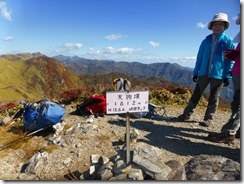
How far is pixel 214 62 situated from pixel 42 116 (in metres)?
4.82

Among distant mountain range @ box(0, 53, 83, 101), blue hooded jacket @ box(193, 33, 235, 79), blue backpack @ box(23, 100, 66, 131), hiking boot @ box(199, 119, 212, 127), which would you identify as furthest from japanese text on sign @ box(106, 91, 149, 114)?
distant mountain range @ box(0, 53, 83, 101)

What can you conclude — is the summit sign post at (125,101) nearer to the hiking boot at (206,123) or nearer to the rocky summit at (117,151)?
the rocky summit at (117,151)

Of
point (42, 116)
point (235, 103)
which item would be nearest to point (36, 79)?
point (42, 116)

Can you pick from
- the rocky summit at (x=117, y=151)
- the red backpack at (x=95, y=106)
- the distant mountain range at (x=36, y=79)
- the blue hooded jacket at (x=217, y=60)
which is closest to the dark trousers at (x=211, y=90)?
the blue hooded jacket at (x=217, y=60)

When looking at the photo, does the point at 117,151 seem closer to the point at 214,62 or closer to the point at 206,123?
the point at 206,123

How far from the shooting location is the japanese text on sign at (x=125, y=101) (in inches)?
166

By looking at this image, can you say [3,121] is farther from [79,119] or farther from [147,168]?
[147,168]

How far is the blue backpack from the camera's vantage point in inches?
291

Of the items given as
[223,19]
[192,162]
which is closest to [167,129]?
[192,162]

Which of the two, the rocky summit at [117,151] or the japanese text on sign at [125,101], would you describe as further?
the rocky summit at [117,151]

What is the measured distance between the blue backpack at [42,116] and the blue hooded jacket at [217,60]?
164 inches

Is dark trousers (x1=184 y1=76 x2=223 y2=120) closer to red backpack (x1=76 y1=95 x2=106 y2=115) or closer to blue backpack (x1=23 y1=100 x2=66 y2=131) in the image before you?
red backpack (x1=76 y1=95 x2=106 y2=115)

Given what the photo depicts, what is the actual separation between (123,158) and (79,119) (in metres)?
3.95

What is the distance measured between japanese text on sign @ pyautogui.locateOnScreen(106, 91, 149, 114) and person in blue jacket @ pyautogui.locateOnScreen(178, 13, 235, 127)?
Result: 3440 mm
